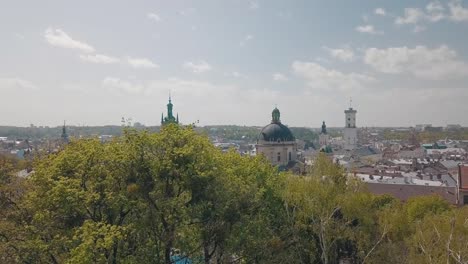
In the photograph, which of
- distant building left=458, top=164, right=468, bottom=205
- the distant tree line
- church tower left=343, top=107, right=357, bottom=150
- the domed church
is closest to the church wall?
the domed church

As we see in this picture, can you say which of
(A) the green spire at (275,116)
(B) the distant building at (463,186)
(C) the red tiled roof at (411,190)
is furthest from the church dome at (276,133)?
(B) the distant building at (463,186)

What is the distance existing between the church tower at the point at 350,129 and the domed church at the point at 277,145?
8029 centimetres

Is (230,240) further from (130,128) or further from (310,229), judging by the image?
(310,229)

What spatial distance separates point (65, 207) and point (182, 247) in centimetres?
464

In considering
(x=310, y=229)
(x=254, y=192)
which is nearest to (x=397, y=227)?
(x=310, y=229)

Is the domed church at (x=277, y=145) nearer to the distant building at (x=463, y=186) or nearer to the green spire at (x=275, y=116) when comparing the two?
the green spire at (x=275, y=116)

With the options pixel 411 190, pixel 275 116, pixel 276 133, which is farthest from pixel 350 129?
pixel 411 190

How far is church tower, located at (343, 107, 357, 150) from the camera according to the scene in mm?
150750

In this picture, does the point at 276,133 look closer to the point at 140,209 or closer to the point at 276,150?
the point at 276,150

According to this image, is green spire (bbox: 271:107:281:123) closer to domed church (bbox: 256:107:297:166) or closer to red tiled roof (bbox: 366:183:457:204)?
domed church (bbox: 256:107:297:166)

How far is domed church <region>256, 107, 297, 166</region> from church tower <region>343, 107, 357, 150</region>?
263 feet

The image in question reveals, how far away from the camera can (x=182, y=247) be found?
56.2ft

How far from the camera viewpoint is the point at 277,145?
244ft

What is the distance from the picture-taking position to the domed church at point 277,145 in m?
74.1
